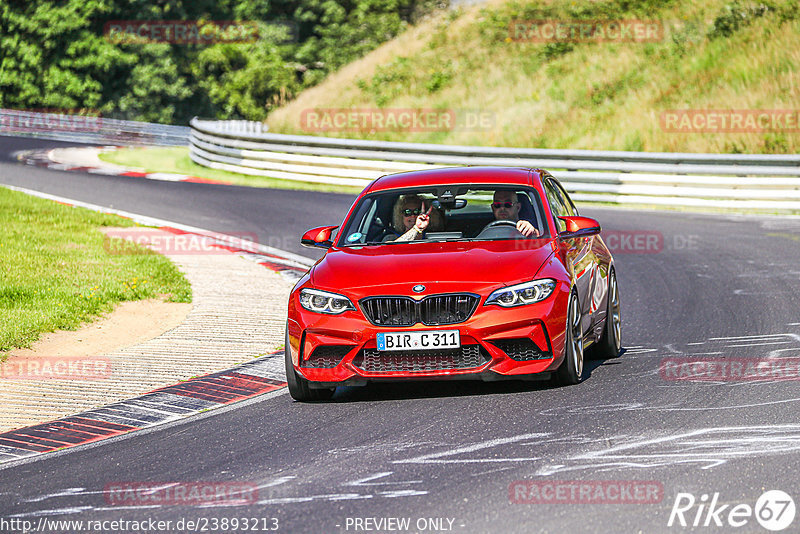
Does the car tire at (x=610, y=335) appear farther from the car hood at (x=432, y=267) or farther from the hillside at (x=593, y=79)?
the hillside at (x=593, y=79)

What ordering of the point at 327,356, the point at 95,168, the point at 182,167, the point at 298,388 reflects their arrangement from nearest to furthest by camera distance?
the point at 327,356
the point at 298,388
the point at 95,168
the point at 182,167

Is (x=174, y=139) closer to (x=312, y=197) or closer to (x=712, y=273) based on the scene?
(x=312, y=197)

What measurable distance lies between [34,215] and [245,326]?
32.6ft

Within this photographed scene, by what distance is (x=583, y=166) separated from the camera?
2469 cm

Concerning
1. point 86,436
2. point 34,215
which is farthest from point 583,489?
point 34,215

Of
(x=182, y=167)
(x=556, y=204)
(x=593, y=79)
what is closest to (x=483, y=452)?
(x=556, y=204)

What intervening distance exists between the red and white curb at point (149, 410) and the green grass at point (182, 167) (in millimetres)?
→ 17115

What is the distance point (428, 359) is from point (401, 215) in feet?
6.27

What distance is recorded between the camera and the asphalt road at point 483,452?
561 centimetres

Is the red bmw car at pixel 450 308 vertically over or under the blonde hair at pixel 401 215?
under

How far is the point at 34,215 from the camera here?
20312 millimetres

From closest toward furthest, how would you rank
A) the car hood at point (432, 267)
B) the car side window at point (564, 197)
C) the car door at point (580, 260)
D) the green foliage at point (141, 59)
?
the car hood at point (432, 267), the car door at point (580, 260), the car side window at point (564, 197), the green foliage at point (141, 59)

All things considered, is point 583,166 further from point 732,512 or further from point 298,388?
point 732,512

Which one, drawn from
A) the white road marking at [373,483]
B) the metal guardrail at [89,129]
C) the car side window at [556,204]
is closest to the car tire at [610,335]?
the car side window at [556,204]
